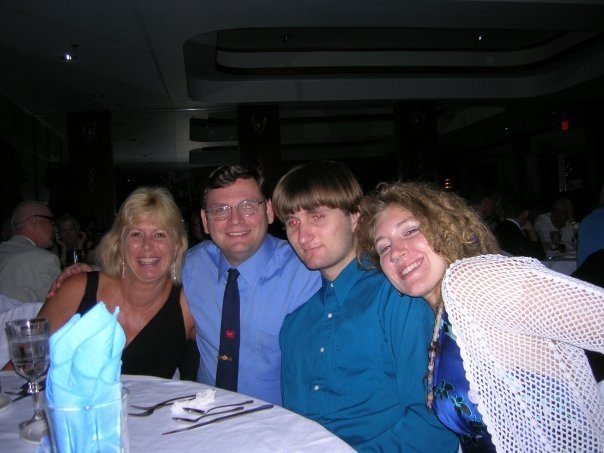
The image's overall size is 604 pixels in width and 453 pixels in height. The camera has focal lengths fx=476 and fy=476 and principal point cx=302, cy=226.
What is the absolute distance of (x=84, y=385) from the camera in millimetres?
666

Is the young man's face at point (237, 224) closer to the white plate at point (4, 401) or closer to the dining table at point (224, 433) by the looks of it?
the dining table at point (224, 433)

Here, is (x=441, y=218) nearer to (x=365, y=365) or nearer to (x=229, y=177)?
(x=365, y=365)

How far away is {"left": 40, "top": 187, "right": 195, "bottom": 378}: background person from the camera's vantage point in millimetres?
2012

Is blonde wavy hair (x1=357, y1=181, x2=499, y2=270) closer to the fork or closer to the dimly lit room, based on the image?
the dimly lit room

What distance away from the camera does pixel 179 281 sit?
217 cm

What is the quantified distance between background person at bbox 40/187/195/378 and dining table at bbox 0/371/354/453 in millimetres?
736

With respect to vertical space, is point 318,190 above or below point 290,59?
below

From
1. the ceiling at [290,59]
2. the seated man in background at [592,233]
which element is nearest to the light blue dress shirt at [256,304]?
the seated man in background at [592,233]

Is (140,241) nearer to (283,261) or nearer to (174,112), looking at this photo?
(283,261)

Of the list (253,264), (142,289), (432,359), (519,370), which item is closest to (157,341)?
(142,289)

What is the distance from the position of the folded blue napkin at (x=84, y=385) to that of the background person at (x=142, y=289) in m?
1.37

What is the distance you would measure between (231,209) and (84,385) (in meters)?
1.34

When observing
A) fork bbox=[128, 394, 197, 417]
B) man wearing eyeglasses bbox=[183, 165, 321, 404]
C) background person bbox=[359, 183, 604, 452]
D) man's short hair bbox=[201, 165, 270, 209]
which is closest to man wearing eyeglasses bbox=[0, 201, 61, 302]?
man wearing eyeglasses bbox=[183, 165, 321, 404]

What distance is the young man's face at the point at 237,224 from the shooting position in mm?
1943
